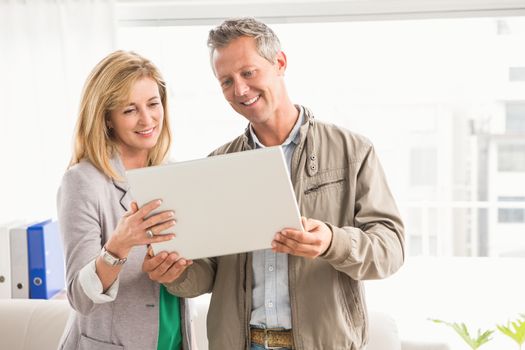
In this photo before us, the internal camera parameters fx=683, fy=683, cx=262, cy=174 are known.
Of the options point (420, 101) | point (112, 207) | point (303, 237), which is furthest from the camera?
point (420, 101)

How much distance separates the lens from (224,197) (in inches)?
59.2

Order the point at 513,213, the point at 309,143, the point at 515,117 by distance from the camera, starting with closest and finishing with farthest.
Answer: the point at 309,143 → the point at 515,117 → the point at 513,213

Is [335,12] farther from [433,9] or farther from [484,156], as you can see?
[484,156]

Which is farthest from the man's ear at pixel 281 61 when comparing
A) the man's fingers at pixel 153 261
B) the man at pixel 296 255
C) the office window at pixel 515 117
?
the office window at pixel 515 117

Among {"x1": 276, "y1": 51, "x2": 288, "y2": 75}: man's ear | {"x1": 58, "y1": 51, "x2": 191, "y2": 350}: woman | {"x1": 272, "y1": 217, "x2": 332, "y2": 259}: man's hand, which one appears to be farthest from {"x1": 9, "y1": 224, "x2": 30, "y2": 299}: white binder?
{"x1": 272, "y1": 217, "x2": 332, "y2": 259}: man's hand

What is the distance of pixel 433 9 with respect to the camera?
3525 millimetres

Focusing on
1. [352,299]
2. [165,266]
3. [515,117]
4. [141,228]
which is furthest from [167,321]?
[515,117]

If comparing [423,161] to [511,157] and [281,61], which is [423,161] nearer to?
[511,157]

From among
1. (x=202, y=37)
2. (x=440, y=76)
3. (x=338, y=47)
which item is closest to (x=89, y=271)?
(x=202, y=37)

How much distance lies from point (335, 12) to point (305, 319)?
234cm

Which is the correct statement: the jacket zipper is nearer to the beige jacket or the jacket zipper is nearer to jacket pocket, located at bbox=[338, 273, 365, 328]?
the beige jacket

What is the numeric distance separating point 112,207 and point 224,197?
45cm

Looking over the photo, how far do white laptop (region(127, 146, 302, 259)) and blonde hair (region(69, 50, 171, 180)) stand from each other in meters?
0.35

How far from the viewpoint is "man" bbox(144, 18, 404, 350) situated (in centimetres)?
163
